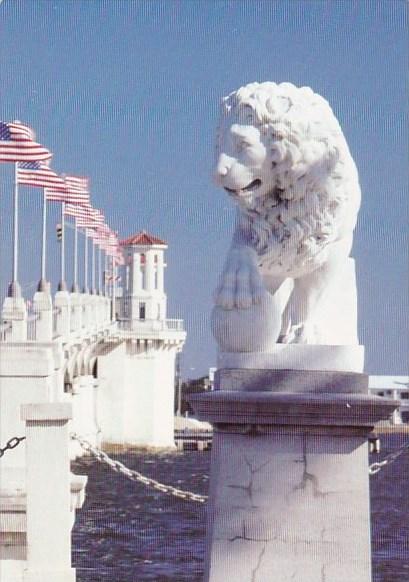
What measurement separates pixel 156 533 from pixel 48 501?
2548 cm

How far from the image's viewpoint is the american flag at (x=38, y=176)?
38.0 metres

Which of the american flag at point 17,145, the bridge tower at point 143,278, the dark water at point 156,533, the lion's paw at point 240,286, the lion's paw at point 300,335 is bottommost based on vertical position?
the dark water at point 156,533

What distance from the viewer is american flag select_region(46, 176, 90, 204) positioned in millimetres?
41656

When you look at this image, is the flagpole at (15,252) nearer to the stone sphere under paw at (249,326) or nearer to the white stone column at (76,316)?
the white stone column at (76,316)

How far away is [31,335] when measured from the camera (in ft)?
126

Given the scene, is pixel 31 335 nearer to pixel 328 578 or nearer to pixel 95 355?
pixel 328 578

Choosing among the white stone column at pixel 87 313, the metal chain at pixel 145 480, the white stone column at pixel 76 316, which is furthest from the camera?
the white stone column at pixel 87 313

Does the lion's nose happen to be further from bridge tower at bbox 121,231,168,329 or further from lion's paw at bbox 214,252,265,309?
bridge tower at bbox 121,231,168,329

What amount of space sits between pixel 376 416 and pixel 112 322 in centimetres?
7908

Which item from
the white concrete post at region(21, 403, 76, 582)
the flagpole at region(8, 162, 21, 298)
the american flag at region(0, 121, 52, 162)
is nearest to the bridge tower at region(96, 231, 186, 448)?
the flagpole at region(8, 162, 21, 298)

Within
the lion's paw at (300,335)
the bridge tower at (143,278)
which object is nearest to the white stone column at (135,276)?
the bridge tower at (143,278)

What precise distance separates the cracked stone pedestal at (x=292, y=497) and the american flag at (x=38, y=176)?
3094 cm

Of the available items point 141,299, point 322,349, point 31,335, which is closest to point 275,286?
point 322,349

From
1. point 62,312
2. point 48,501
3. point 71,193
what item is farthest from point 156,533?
point 48,501
